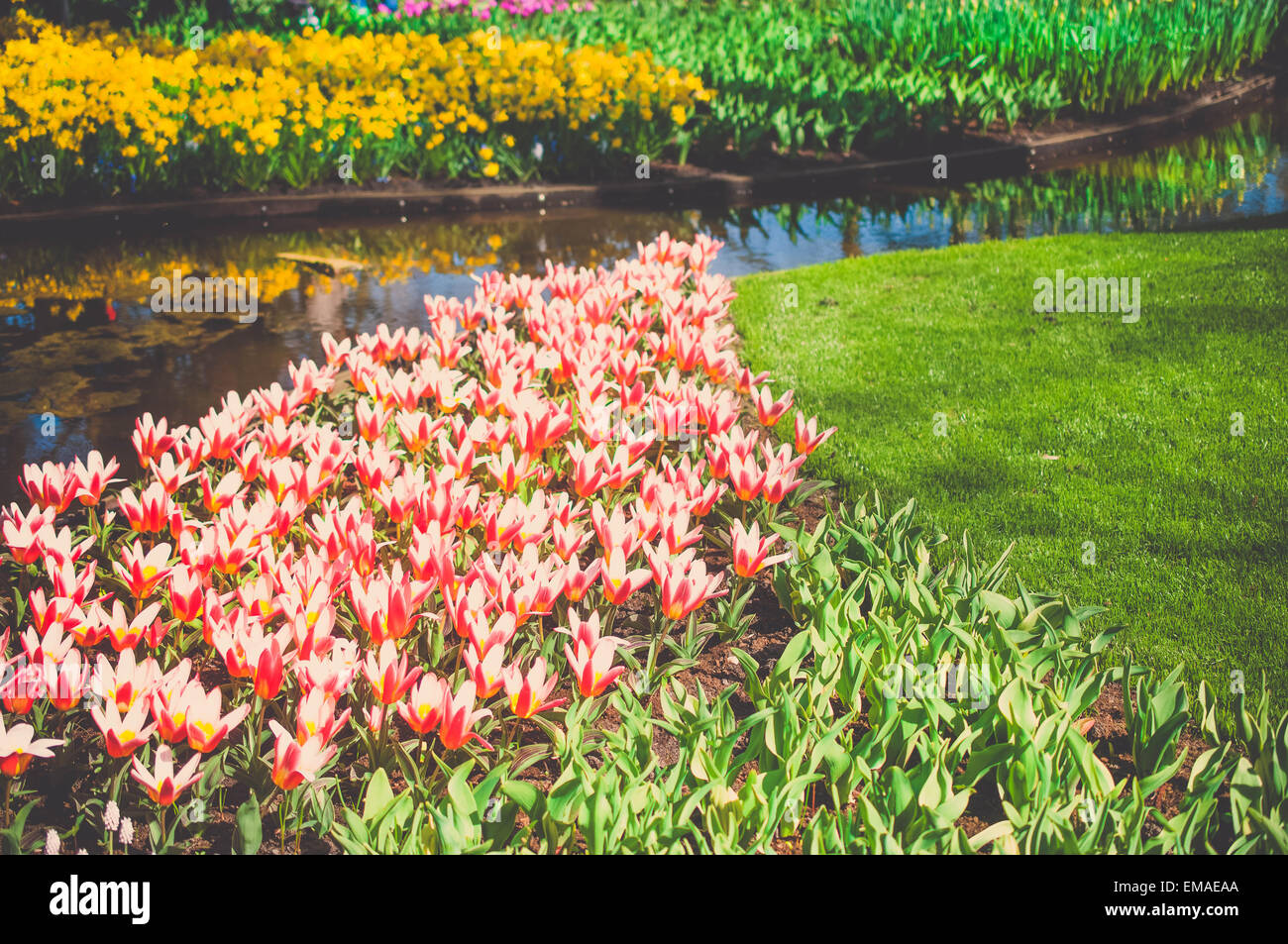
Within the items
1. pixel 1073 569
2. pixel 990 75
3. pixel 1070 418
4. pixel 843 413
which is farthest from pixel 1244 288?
pixel 990 75

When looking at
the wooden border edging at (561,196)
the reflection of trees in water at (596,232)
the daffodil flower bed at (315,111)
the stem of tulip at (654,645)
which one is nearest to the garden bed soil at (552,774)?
the stem of tulip at (654,645)

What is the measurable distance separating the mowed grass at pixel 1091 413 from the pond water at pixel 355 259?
1507 mm

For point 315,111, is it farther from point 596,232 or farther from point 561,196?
point 596,232

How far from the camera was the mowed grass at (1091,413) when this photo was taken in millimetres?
3412

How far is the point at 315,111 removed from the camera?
8945 millimetres

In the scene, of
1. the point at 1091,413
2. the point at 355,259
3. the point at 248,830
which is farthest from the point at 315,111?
the point at 248,830

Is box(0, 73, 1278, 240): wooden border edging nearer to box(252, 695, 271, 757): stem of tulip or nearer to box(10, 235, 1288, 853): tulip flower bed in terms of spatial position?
box(10, 235, 1288, 853): tulip flower bed

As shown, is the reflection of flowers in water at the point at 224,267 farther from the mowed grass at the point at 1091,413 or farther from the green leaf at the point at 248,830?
the green leaf at the point at 248,830

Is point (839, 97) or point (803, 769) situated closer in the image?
point (803, 769)

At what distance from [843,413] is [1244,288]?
266cm

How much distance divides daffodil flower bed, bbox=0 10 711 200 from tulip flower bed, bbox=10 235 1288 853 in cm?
613

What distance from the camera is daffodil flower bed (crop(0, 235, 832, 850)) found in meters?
2.35
